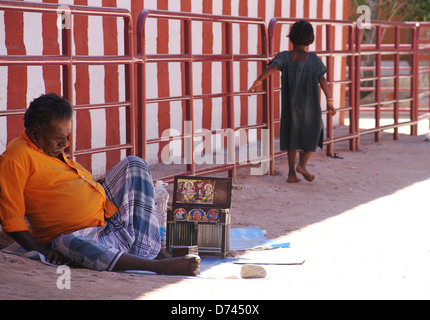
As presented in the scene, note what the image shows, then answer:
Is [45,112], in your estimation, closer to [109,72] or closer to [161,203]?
[161,203]

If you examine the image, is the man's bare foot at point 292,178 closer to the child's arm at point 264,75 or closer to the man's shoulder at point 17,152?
the child's arm at point 264,75

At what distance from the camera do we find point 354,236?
525 centimetres

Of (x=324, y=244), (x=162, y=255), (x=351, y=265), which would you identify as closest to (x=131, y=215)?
(x=162, y=255)

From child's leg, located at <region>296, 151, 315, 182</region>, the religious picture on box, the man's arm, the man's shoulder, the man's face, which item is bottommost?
child's leg, located at <region>296, 151, 315, 182</region>

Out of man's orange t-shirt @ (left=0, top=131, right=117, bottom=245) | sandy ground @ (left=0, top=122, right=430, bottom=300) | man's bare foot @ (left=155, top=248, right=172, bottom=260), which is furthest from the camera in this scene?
man's bare foot @ (left=155, top=248, right=172, bottom=260)

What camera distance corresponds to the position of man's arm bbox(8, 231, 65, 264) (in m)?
3.77

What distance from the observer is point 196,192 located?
15.2 feet

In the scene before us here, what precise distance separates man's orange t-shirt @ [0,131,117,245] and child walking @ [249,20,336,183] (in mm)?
3366

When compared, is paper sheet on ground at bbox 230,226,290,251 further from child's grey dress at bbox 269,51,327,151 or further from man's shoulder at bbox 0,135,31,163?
child's grey dress at bbox 269,51,327,151

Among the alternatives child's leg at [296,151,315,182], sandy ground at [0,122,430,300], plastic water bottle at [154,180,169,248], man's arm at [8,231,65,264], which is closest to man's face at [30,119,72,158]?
man's arm at [8,231,65,264]

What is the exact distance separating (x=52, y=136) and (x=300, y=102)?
3.93m
